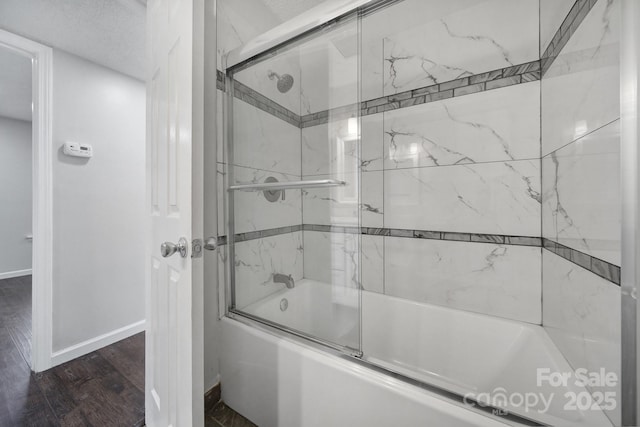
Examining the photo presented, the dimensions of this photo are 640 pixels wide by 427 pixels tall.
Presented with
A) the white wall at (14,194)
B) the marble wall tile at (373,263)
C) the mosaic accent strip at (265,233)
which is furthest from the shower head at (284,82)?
the white wall at (14,194)

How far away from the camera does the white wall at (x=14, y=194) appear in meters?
3.67

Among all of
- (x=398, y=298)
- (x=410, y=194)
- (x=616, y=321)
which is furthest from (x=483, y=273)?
(x=616, y=321)

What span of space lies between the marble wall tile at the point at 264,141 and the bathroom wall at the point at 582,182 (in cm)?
103

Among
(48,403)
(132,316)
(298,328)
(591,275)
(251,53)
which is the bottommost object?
(48,403)

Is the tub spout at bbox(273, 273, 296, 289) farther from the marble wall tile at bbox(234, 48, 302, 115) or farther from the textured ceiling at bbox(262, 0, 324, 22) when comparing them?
the textured ceiling at bbox(262, 0, 324, 22)

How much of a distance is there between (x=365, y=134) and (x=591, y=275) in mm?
1294

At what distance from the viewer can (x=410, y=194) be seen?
62.8 inches

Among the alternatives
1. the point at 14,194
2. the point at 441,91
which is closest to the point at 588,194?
the point at 441,91

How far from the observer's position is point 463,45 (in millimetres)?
1434

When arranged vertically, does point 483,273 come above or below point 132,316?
above

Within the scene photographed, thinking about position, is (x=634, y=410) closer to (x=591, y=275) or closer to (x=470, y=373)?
(x=591, y=275)

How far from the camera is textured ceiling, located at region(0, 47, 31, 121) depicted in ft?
7.05

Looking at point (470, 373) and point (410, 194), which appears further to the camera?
point (410, 194)

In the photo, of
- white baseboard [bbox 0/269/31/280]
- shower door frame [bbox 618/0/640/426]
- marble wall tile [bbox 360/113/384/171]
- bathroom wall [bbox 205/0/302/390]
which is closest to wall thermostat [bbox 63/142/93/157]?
bathroom wall [bbox 205/0/302/390]
